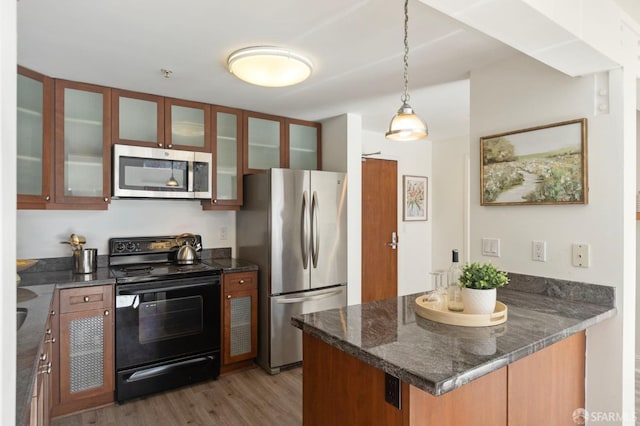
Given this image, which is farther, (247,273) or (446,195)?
(446,195)

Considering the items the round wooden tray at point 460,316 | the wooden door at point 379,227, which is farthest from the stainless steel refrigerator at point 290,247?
the round wooden tray at point 460,316

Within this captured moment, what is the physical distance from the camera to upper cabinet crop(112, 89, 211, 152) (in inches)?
113

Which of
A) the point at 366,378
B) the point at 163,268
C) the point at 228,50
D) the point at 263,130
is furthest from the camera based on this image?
the point at 263,130

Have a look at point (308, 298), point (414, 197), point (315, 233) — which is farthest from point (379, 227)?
point (308, 298)

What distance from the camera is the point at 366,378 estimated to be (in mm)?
1379

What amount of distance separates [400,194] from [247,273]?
242 centimetres

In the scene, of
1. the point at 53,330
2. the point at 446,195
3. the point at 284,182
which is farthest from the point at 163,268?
the point at 446,195

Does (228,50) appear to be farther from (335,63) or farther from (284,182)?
(284,182)

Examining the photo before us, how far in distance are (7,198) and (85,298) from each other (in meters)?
2.41

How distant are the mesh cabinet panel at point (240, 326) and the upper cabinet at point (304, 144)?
142 centimetres

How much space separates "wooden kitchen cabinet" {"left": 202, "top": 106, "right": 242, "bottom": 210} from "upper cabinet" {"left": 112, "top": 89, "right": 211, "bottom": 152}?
9 cm

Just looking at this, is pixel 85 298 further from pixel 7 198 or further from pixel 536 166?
pixel 536 166

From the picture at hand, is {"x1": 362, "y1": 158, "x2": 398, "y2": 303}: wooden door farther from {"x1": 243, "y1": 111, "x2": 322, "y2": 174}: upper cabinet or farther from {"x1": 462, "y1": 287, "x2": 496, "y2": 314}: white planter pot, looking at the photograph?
{"x1": 462, "y1": 287, "x2": 496, "y2": 314}: white planter pot

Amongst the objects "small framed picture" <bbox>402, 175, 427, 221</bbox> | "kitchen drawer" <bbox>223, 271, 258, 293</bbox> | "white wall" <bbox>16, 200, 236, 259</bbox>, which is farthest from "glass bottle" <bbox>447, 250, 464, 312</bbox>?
"small framed picture" <bbox>402, 175, 427, 221</bbox>
